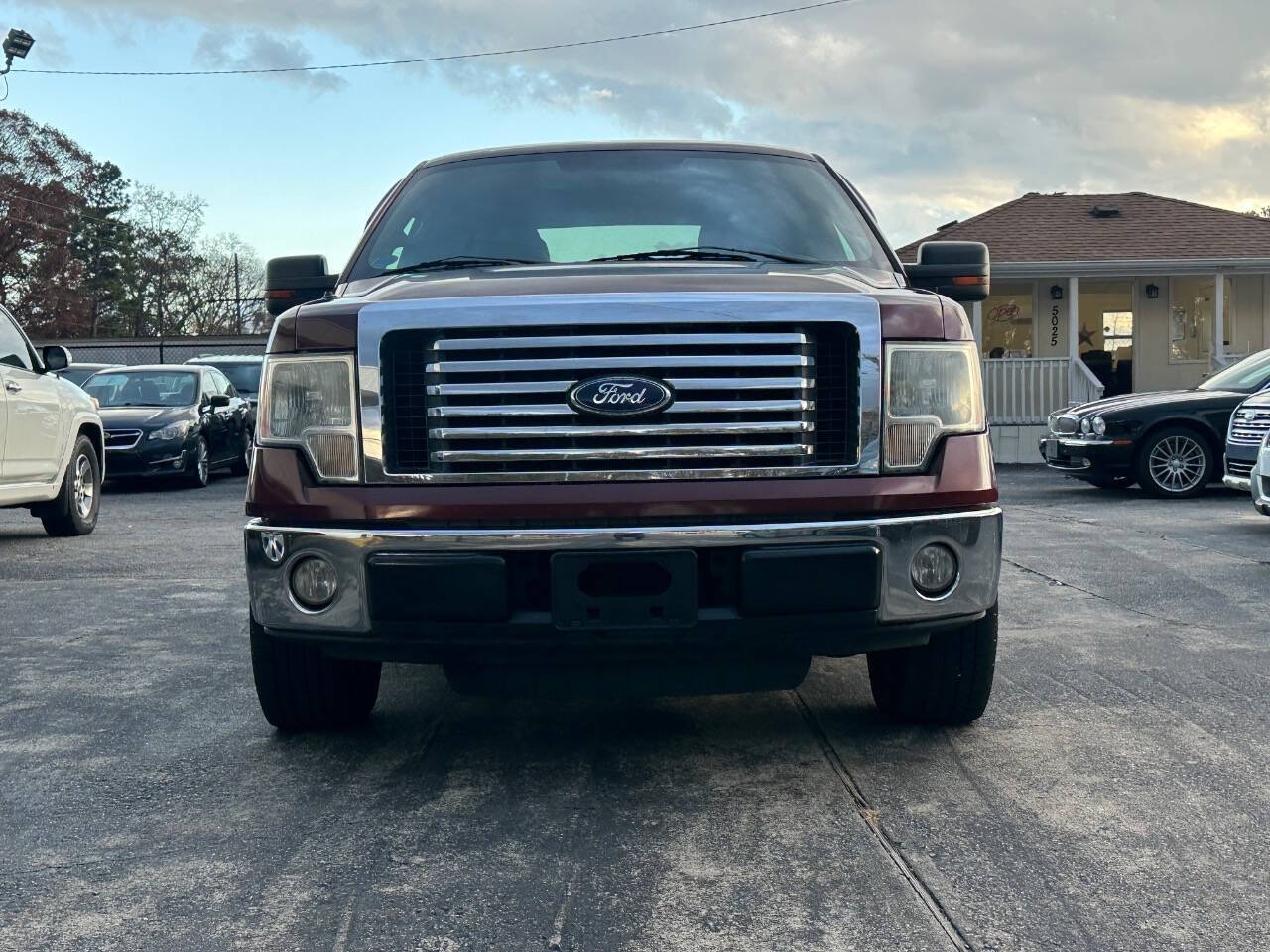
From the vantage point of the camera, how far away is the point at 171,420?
15.7m

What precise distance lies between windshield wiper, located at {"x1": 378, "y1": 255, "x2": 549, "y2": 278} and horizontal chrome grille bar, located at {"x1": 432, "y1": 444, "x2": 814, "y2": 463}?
3.55 ft

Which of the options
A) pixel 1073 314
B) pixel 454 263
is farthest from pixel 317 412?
pixel 1073 314

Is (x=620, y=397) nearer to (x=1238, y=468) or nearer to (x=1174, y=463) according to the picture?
(x=1238, y=468)

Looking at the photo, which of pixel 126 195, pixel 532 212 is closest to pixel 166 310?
pixel 126 195

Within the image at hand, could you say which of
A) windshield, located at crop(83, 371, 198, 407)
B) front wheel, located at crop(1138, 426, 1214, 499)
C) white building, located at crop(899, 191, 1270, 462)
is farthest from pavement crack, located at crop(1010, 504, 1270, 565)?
white building, located at crop(899, 191, 1270, 462)

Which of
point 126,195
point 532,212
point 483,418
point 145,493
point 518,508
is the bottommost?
point 145,493

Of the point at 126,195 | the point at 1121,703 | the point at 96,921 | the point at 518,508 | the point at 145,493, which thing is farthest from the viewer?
the point at 126,195

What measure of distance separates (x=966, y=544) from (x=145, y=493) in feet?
43.1

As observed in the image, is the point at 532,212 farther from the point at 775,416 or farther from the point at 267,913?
the point at 267,913

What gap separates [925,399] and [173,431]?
1322cm

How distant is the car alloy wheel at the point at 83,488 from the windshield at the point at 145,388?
5.59 m

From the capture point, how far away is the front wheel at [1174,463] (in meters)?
13.3

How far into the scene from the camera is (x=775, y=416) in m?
3.72

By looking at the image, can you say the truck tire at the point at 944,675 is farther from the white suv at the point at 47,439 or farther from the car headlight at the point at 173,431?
the car headlight at the point at 173,431
